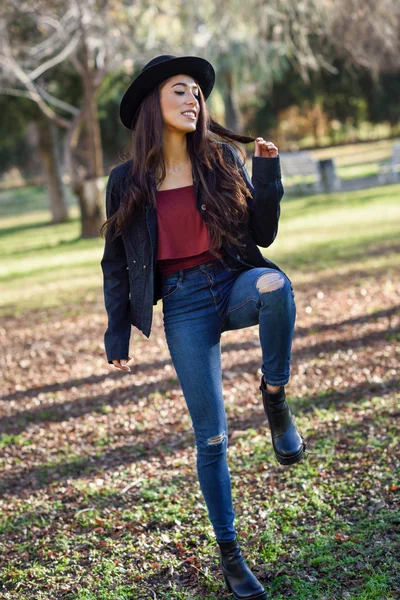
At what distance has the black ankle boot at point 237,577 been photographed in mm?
3441

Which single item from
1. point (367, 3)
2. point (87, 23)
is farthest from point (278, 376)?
point (87, 23)

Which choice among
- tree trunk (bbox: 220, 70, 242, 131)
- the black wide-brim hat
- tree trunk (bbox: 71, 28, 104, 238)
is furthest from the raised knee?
tree trunk (bbox: 220, 70, 242, 131)

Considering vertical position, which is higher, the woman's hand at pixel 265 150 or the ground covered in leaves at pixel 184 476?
the woman's hand at pixel 265 150

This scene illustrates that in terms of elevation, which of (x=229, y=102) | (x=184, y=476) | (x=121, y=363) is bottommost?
(x=184, y=476)

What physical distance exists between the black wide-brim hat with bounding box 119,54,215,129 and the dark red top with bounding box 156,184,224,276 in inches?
16.4

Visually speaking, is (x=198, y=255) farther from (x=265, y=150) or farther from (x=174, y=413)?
(x=174, y=413)

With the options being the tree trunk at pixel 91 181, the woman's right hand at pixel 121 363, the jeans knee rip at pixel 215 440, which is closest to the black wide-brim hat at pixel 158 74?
the woman's right hand at pixel 121 363

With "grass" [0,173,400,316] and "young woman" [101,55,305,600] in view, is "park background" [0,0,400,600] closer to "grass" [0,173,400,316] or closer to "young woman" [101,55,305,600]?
"grass" [0,173,400,316]

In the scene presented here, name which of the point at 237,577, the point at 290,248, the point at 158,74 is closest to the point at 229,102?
the point at 290,248

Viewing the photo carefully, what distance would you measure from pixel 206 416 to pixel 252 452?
82.6 inches

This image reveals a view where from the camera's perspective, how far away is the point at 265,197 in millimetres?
3469

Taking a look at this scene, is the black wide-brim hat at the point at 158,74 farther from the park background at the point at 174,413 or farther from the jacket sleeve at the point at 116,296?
the park background at the point at 174,413

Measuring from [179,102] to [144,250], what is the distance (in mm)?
611

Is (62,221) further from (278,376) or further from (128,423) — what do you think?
(278,376)
